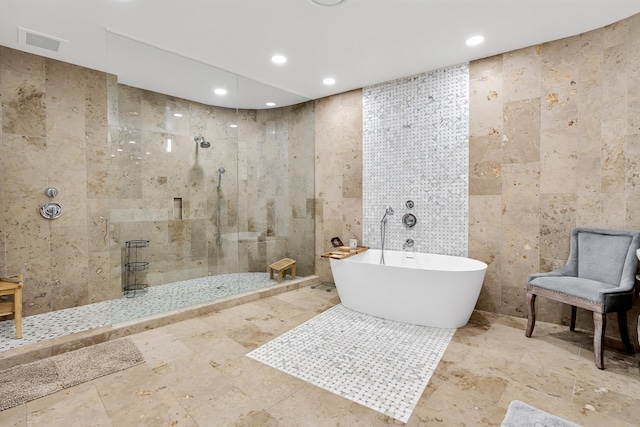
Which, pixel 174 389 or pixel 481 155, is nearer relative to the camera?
pixel 174 389

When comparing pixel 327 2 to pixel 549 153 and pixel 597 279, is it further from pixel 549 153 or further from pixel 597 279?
pixel 597 279

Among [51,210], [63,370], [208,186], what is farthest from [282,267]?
[51,210]

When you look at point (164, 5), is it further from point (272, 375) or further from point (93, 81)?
point (272, 375)

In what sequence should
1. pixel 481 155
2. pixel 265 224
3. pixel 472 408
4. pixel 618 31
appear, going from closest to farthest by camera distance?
pixel 472 408 → pixel 618 31 → pixel 481 155 → pixel 265 224

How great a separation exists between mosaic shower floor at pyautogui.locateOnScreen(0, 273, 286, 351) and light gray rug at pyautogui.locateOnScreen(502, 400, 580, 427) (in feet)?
9.70

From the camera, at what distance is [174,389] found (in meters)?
1.98

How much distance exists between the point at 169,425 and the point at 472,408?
173 cm

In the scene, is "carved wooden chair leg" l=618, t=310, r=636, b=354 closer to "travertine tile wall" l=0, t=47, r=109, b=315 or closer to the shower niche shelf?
the shower niche shelf

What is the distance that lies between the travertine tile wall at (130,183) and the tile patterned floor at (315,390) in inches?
55.3

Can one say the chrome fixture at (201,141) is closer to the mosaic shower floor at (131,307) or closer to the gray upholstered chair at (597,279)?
the mosaic shower floor at (131,307)

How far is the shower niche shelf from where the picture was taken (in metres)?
3.64

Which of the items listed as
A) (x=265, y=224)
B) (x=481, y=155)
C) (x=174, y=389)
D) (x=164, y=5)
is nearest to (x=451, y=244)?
(x=481, y=155)

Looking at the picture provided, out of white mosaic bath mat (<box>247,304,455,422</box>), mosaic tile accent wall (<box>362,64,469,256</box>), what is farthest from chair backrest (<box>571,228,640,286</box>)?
white mosaic bath mat (<box>247,304,455,422</box>)

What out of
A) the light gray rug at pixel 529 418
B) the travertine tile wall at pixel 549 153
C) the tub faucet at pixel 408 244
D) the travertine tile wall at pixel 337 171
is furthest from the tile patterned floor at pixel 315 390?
the travertine tile wall at pixel 337 171
